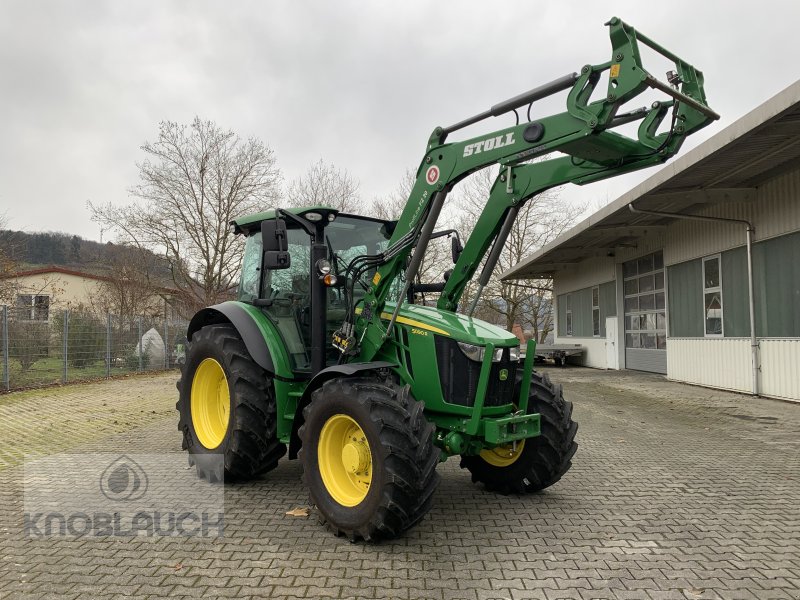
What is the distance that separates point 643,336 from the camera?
1733 centimetres

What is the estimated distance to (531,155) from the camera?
12.4 ft

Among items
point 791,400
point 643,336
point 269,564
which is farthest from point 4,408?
point 643,336

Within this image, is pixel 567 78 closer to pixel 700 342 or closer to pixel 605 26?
pixel 605 26

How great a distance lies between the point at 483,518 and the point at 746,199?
33.1 ft

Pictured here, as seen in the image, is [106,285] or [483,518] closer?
[483,518]

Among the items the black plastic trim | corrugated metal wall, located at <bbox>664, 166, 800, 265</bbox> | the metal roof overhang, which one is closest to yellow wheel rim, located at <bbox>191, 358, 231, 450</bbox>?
the black plastic trim

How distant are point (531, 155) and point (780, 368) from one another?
925 cm

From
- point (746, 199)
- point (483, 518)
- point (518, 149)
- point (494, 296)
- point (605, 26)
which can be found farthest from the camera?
point (494, 296)

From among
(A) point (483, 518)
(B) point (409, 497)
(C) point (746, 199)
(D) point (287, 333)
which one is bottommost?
(A) point (483, 518)

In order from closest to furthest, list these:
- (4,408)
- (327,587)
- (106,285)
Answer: (327,587) → (4,408) → (106,285)

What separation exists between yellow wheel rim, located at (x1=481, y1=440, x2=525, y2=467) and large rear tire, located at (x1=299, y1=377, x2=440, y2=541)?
1.23 metres

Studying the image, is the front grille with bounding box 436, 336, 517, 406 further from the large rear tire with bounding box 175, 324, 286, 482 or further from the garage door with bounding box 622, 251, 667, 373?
the garage door with bounding box 622, 251, 667, 373

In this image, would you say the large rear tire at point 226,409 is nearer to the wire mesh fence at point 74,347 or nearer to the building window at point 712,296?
the wire mesh fence at point 74,347

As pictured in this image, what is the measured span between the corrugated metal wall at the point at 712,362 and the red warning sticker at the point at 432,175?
9.79 m
